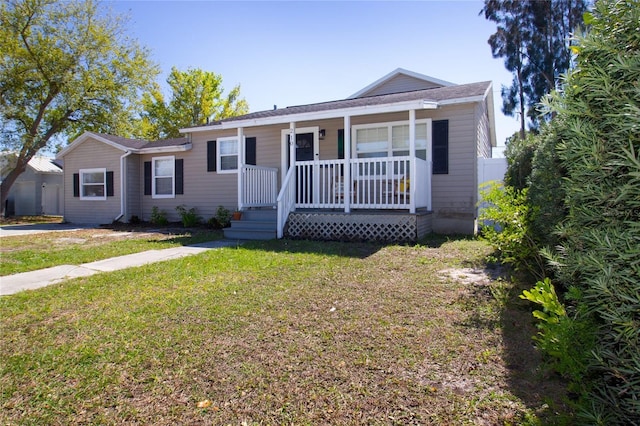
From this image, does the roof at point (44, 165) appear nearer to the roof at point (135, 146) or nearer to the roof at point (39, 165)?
the roof at point (39, 165)

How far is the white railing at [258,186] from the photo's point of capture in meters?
9.56

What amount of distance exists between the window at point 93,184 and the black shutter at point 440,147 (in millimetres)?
12412

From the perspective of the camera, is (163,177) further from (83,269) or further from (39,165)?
(39,165)

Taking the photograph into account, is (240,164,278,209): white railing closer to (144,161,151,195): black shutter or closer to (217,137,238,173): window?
(217,137,238,173): window

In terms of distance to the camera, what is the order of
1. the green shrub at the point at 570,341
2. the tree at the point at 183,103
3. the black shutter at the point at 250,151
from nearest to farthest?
1. the green shrub at the point at 570,341
2. the black shutter at the point at 250,151
3. the tree at the point at 183,103

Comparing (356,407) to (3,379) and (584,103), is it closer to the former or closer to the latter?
(584,103)

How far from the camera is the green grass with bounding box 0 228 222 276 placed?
6062 mm

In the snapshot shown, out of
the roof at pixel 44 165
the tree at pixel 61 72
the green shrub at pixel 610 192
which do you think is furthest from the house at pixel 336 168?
the roof at pixel 44 165

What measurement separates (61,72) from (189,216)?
11.9 m

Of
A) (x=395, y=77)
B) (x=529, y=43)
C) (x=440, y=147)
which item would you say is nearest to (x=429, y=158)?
(x=440, y=147)

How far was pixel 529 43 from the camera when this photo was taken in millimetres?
23734

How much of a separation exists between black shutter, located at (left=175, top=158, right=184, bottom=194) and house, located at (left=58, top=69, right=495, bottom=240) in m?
0.04

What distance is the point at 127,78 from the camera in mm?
19719

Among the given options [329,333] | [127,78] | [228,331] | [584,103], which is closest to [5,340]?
[228,331]
